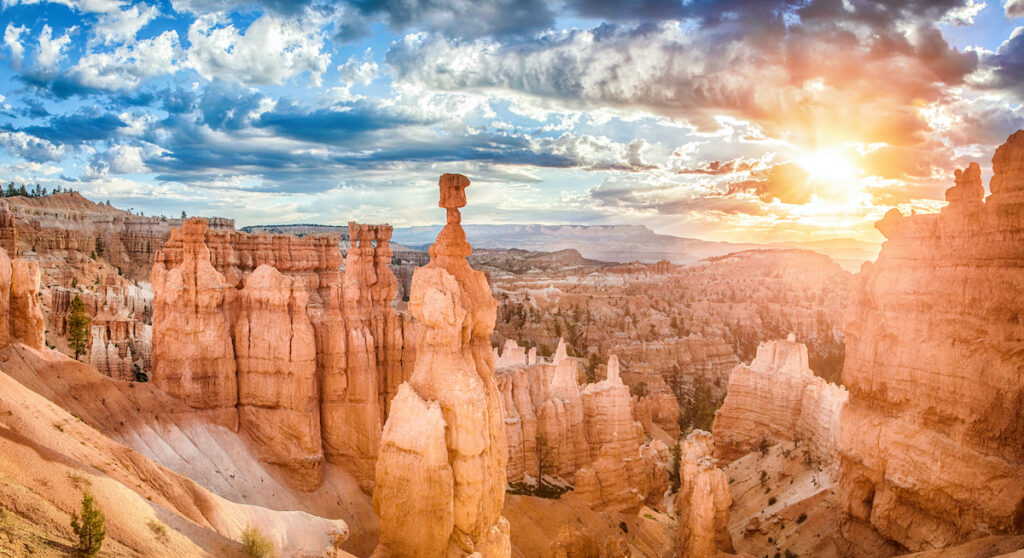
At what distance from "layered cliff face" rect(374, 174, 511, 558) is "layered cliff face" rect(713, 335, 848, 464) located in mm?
22524

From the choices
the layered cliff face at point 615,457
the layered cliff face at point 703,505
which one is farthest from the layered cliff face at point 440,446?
the layered cliff face at point 615,457

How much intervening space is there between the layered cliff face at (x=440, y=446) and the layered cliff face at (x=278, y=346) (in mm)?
7562

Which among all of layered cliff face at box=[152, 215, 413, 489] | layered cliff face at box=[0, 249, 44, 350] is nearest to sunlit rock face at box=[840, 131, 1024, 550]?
layered cliff face at box=[152, 215, 413, 489]

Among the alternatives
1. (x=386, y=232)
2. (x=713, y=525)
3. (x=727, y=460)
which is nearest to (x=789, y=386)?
(x=727, y=460)

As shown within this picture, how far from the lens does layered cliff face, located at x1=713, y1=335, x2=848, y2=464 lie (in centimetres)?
3303

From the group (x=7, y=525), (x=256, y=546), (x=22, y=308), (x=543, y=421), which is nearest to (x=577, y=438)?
(x=543, y=421)

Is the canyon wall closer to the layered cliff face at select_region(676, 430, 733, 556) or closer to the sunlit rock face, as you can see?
the layered cliff face at select_region(676, 430, 733, 556)

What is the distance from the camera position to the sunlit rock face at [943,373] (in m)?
17.3

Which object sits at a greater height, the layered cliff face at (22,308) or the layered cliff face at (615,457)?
the layered cliff face at (22,308)

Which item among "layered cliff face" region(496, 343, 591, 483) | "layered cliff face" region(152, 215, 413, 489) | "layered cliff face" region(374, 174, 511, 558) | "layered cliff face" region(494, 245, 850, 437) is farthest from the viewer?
"layered cliff face" region(494, 245, 850, 437)

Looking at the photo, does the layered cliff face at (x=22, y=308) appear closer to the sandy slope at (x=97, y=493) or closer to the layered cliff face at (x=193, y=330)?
the sandy slope at (x=97, y=493)

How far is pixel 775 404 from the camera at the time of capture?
3722cm

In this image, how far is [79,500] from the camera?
9930 millimetres

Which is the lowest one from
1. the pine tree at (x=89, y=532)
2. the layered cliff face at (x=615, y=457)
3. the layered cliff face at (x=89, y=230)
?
the layered cliff face at (x=615, y=457)
